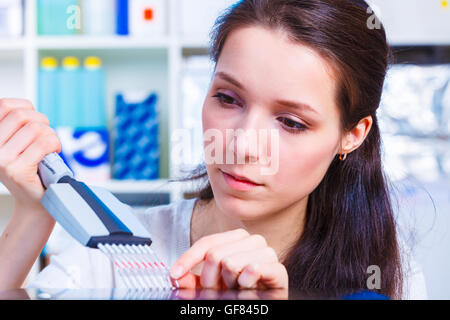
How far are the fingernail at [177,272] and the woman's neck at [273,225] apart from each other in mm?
387

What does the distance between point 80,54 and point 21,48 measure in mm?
185

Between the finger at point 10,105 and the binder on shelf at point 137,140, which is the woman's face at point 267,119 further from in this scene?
the binder on shelf at point 137,140

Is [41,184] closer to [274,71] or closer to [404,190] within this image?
[274,71]

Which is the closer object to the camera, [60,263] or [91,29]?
[60,263]

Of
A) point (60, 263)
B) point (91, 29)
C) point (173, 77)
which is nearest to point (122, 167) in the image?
point (173, 77)

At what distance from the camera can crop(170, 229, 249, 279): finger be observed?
21.3 inches

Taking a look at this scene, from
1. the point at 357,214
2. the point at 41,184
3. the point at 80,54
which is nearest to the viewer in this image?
the point at 41,184

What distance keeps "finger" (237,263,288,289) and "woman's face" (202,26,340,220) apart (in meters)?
0.21

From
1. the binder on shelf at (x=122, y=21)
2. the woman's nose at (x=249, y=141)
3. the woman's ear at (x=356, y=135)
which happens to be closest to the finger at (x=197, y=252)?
the woman's nose at (x=249, y=141)

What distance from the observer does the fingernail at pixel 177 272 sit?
534mm

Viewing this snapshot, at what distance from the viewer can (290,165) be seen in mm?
778

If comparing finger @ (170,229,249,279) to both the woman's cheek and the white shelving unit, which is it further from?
the white shelving unit

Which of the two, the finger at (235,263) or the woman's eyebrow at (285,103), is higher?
the woman's eyebrow at (285,103)
